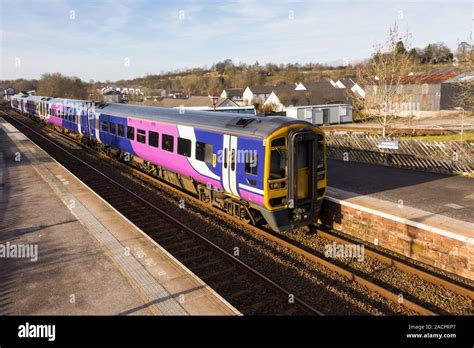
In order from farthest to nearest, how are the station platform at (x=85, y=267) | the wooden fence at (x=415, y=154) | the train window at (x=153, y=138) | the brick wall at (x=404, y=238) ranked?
the wooden fence at (x=415, y=154)
the train window at (x=153, y=138)
the brick wall at (x=404, y=238)
the station platform at (x=85, y=267)

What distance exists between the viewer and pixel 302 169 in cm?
1145

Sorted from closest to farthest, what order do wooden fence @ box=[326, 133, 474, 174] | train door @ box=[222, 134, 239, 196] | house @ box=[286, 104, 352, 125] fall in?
train door @ box=[222, 134, 239, 196]
wooden fence @ box=[326, 133, 474, 174]
house @ box=[286, 104, 352, 125]

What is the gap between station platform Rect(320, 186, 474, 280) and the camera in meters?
9.66

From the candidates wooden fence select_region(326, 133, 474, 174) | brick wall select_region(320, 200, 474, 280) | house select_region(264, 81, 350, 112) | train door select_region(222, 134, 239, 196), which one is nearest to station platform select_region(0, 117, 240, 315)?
train door select_region(222, 134, 239, 196)

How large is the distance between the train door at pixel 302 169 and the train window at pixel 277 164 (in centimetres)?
20

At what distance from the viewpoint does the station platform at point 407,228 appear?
380 inches

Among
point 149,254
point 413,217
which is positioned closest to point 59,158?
point 149,254

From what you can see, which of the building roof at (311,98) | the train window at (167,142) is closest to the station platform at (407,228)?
the train window at (167,142)

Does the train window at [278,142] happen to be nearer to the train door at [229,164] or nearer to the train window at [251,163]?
the train window at [251,163]

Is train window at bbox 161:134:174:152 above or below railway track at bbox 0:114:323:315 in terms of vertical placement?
above

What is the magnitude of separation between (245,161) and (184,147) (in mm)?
4245

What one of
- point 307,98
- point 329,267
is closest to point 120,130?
point 329,267

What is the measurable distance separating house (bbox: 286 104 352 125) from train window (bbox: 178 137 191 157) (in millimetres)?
35049

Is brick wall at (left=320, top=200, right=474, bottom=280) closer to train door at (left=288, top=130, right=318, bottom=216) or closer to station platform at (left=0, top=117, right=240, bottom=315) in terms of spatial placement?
train door at (left=288, top=130, right=318, bottom=216)
